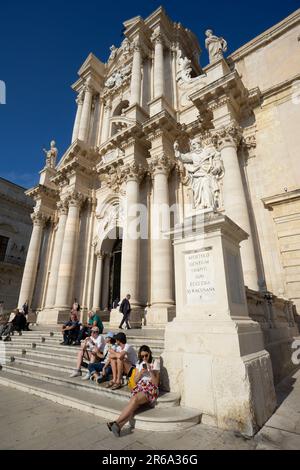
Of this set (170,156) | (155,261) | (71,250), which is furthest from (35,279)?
(170,156)

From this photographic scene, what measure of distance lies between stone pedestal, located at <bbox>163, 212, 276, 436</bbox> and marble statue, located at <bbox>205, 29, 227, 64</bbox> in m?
11.9

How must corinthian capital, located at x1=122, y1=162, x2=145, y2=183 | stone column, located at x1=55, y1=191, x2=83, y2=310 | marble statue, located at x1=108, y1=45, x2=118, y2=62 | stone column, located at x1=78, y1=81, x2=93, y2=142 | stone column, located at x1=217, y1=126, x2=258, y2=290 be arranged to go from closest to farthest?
1. stone column, located at x1=217, y1=126, x2=258, y2=290
2. corinthian capital, located at x1=122, y1=162, x2=145, y2=183
3. stone column, located at x1=55, y1=191, x2=83, y2=310
4. stone column, located at x1=78, y1=81, x2=93, y2=142
5. marble statue, located at x1=108, y1=45, x2=118, y2=62

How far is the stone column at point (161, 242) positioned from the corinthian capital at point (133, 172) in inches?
33.3

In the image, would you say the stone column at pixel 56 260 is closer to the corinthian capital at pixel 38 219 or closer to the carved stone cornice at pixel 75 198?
the carved stone cornice at pixel 75 198

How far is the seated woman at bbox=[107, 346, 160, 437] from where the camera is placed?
2926 millimetres

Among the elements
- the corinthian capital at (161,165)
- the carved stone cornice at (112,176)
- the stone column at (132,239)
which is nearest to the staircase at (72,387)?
the stone column at (132,239)

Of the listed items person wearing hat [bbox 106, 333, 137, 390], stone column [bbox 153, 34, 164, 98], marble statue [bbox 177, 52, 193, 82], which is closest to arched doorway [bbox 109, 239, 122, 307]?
stone column [bbox 153, 34, 164, 98]

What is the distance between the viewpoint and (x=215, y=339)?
3480 mm

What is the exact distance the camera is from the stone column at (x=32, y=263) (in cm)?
1624

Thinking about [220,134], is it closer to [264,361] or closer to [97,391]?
[264,361]

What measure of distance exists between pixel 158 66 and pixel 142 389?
1770cm

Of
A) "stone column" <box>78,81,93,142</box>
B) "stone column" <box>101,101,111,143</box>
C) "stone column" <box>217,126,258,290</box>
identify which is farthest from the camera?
"stone column" <box>101,101,111,143</box>

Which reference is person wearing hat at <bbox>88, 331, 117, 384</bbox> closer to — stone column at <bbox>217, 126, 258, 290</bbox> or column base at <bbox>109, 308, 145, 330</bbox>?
column base at <bbox>109, 308, 145, 330</bbox>

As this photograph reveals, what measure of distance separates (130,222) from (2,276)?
18.1 m
